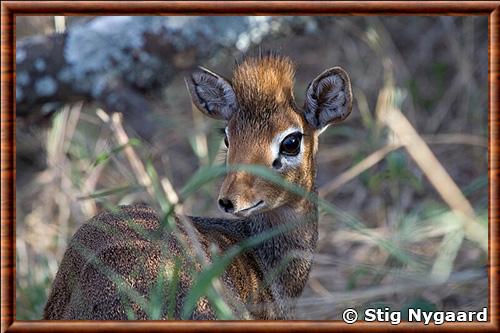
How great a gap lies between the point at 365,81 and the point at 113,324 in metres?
4.00

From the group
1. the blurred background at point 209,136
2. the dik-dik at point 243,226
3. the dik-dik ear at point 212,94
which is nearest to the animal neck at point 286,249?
the dik-dik at point 243,226

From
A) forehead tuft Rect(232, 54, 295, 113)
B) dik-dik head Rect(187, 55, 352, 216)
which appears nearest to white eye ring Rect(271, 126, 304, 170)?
dik-dik head Rect(187, 55, 352, 216)

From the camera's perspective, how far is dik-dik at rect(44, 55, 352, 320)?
2.65 m

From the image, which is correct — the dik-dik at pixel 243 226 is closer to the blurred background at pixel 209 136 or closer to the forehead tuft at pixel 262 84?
the forehead tuft at pixel 262 84

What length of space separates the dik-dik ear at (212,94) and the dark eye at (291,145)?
26 centimetres

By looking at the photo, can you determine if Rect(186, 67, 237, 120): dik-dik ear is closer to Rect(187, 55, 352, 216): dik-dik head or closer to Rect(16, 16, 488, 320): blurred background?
Rect(187, 55, 352, 216): dik-dik head

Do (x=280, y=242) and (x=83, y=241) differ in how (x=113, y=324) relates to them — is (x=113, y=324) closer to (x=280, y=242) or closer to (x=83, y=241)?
(x=83, y=241)

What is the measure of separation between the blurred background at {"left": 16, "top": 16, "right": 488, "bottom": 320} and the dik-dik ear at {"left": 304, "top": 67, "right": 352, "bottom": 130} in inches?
10.4

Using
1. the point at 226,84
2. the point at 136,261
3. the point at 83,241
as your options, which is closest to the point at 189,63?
the point at 226,84

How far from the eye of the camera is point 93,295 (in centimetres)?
260

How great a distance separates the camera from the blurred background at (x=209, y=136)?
4066 millimetres

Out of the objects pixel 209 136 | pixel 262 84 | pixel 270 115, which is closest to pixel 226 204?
pixel 270 115

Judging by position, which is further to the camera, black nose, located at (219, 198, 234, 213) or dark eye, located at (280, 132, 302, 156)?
dark eye, located at (280, 132, 302, 156)

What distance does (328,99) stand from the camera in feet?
10.9
